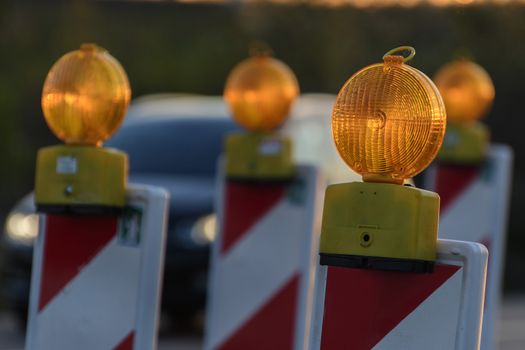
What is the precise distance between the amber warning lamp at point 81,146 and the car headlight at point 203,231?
16.9 ft

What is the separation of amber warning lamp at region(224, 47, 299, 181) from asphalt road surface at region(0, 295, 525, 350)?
11.9ft

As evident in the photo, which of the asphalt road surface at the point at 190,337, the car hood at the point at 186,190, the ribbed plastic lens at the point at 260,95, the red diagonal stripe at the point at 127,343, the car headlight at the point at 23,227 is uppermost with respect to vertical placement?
the ribbed plastic lens at the point at 260,95

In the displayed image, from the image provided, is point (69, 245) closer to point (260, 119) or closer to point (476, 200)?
point (260, 119)

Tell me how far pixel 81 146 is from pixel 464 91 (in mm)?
2922

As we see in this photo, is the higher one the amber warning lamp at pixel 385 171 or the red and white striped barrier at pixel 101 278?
the amber warning lamp at pixel 385 171

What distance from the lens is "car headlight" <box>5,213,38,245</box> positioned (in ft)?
31.3

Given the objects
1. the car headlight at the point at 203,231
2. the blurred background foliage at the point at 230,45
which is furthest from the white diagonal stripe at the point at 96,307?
the blurred background foliage at the point at 230,45

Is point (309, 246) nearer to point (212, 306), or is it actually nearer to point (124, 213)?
point (212, 306)

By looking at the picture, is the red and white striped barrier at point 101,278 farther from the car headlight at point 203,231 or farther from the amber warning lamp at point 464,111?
the car headlight at point 203,231

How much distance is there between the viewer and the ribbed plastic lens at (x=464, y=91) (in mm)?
6793

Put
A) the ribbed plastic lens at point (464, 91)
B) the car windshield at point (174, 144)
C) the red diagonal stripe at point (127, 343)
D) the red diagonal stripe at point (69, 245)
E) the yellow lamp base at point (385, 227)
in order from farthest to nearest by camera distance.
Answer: the car windshield at point (174, 144), the ribbed plastic lens at point (464, 91), the red diagonal stripe at point (69, 245), the red diagonal stripe at point (127, 343), the yellow lamp base at point (385, 227)

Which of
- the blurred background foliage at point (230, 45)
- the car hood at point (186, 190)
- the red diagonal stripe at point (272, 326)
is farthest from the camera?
the blurred background foliage at point (230, 45)

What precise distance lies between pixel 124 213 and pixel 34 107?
42.7 feet

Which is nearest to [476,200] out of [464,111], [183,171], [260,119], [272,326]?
[464,111]
